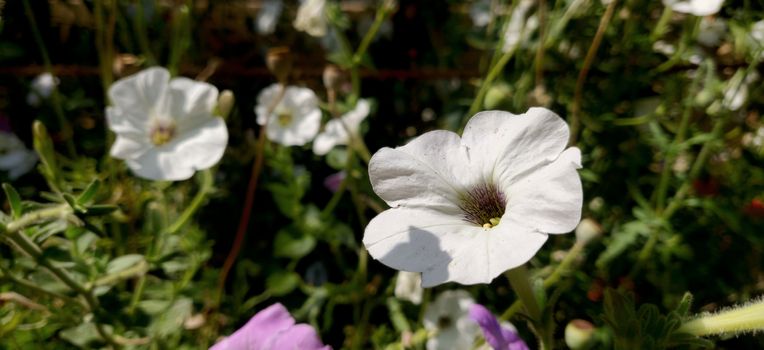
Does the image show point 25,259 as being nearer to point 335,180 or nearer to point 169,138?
point 169,138

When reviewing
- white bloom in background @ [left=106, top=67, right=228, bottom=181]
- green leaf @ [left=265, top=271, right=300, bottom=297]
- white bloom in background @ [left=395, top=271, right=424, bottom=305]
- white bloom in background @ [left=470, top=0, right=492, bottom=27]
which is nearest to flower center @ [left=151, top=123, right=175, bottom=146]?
white bloom in background @ [left=106, top=67, right=228, bottom=181]

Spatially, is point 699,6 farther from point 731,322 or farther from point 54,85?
point 54,85

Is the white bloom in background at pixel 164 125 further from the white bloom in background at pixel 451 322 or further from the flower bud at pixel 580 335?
the flower bud at pixel 580 335

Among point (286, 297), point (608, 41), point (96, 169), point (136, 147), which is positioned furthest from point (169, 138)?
point (608, 41)

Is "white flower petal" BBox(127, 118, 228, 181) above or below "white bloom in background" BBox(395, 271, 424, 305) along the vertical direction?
above

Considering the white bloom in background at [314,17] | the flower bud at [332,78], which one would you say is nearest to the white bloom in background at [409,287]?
the flower bud at [332,78]

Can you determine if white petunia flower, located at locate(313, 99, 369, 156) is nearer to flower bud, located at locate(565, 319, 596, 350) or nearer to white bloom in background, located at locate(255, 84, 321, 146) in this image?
white bloom in background, located at locate(255, 84, 321, 146)
